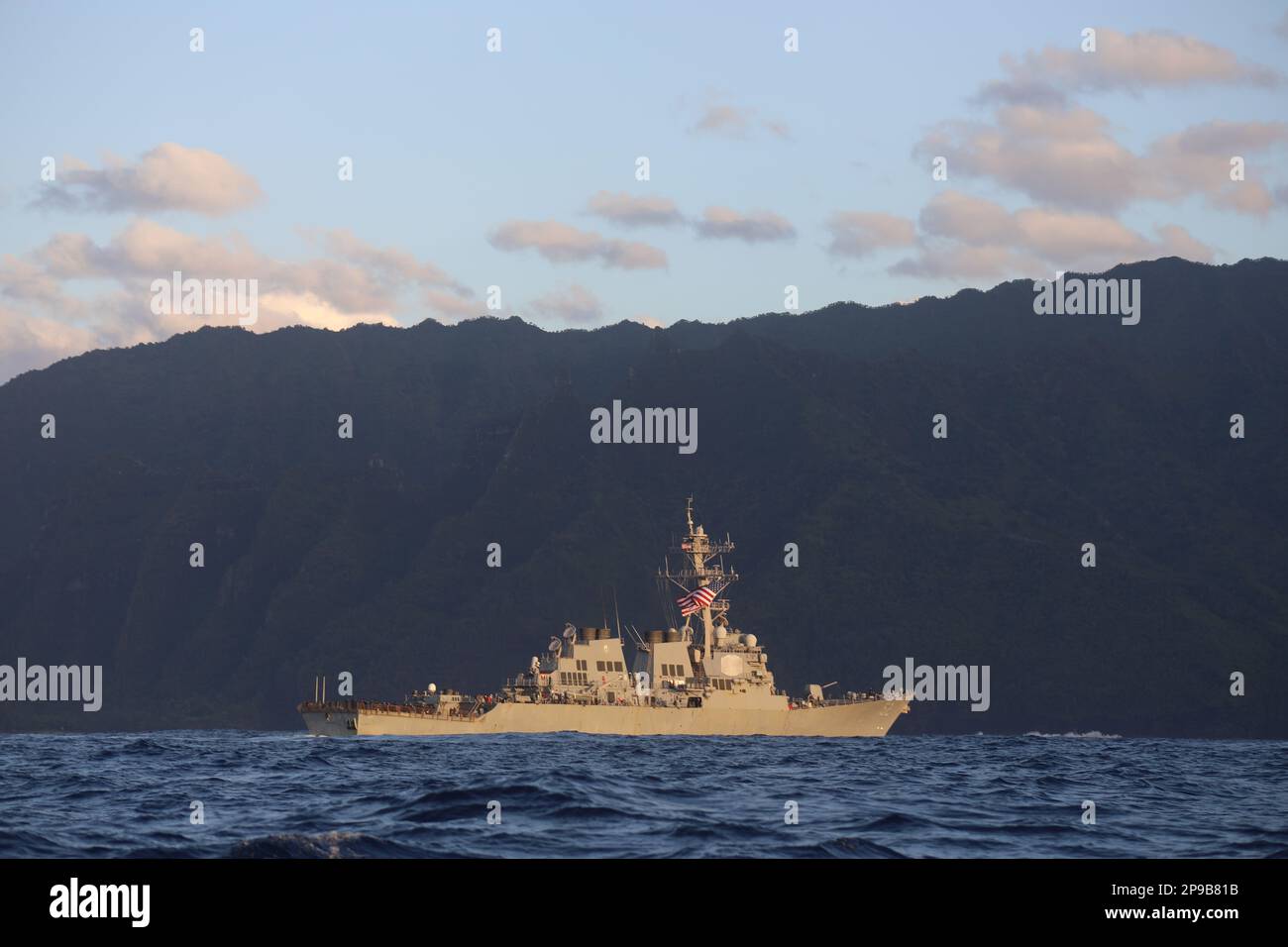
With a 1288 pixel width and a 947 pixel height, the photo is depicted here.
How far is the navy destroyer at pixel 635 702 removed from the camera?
105m

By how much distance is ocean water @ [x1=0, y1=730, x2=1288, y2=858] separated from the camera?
103ft

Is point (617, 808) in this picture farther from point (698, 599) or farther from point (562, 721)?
point (698, 599)

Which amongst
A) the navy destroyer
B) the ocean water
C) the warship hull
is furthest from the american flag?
the ocean water

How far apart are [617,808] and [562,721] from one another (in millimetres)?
67435

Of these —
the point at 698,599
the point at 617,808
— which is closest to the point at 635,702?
the point at 698,599

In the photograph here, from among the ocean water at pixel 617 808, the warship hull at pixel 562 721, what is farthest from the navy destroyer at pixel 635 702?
the ocean water at pixel 617 808

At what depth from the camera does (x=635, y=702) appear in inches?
4200

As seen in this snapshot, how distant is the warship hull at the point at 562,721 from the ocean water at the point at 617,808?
35500mm

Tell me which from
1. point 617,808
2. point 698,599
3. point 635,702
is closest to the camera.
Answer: point 617,808

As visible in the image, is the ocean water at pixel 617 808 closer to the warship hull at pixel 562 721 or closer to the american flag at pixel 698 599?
the warship hull at pixel 562 721

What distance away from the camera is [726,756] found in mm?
73000
